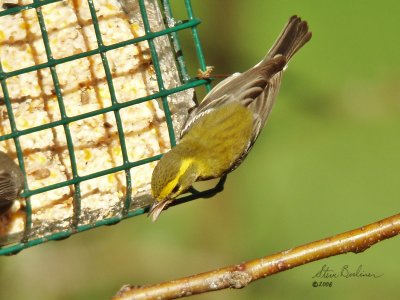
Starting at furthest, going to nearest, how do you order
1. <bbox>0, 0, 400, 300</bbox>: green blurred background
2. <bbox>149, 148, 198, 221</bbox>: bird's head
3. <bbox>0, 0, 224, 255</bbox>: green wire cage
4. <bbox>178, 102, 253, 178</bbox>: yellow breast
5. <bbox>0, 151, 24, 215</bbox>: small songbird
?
<bbox>0, 0, 400, 300</bbox>: green blurred background < <bbox>178, 102, 253, 178</bbox>: yellow breast < <bbox>0, 0, 224, 255</bbox>: green wire cage < <bbox>0, 151, 24, 215</bbox>: small songbird < <bbox>149, 148, 198, 221</bbox>: bird's head

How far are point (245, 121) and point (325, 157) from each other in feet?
9.47

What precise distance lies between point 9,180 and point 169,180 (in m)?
1.01

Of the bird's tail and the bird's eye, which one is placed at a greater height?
the bird's tail

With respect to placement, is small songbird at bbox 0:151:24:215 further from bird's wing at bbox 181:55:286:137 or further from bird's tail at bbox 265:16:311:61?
bird's tail at bbox 265:16:311:61

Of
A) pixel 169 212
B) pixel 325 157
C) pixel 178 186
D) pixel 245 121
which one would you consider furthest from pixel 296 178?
pixel 178 186

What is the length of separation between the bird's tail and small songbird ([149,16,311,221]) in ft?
0.38

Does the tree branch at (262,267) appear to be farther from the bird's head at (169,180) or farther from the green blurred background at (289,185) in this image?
the green blurred background at (289,185)

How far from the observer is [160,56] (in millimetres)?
6758

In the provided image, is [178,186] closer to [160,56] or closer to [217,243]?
[160,56]

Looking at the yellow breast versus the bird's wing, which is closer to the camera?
the yellow breast

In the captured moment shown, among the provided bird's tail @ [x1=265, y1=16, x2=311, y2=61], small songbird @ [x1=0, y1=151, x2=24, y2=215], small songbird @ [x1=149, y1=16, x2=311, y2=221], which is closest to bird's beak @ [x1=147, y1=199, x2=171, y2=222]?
small songbird @ [x1=149, y1=16, x2=311, y2=221]

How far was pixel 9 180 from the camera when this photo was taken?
6.31 m

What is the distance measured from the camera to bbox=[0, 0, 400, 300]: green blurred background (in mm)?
8430

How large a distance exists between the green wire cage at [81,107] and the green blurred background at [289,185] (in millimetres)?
1599
